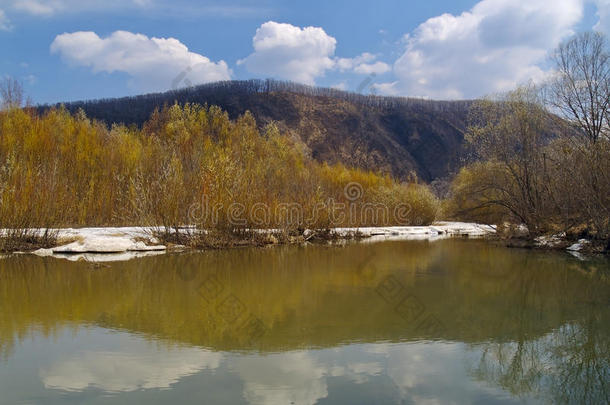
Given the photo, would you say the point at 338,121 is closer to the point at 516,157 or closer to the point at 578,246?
the point at 516,157

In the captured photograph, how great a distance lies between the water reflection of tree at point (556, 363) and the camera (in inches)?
139

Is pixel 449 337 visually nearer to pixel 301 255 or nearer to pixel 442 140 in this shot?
pixel 301 255

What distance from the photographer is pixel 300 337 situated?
4863 millimetres

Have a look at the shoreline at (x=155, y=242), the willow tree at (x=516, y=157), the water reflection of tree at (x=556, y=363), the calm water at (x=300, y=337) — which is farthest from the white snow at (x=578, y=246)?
the water reflection of tree at (x=556, y=363)

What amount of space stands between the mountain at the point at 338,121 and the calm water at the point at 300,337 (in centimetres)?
6578

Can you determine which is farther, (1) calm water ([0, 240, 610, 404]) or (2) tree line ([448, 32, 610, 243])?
(2) tree line ([448, 32, 610, 243])

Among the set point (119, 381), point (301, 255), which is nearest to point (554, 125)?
point (301, 255)

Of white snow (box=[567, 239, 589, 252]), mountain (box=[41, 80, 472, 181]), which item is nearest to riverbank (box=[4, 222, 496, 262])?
white snow (box=[567, 239, 589, 252])

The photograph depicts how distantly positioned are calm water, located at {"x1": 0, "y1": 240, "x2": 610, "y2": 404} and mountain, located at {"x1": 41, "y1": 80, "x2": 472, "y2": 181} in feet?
216

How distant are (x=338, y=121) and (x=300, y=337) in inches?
3229

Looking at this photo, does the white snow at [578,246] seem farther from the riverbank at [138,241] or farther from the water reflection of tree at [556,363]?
the water reflection of tree at [556,363]

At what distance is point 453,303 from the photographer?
6.64 meters

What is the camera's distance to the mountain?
256 feet

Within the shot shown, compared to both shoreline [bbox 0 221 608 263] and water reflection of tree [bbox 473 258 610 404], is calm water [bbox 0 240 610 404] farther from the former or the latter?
shoreline [bbox 0 221 608 263]
